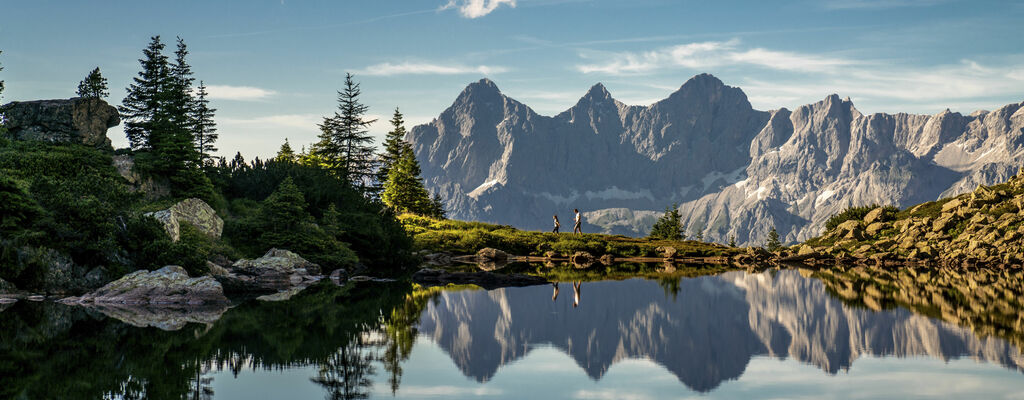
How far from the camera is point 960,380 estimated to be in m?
15.5

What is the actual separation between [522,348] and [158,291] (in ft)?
55.8

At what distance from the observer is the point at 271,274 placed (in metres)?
37.4

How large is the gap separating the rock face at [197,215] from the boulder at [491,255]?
99.4 ft

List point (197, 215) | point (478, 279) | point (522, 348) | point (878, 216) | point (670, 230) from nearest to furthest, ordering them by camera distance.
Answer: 1. point (522, 348)
2. point (197, 215)
3. point (478, 279)
4. point (878, 216)
5. point (670, 230)

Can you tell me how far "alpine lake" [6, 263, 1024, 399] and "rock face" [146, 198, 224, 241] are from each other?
344 inches

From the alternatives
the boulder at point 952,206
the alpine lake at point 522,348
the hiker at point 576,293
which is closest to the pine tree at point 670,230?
the boulder at point 952,206

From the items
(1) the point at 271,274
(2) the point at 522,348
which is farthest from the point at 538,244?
(2) the point at 522,348

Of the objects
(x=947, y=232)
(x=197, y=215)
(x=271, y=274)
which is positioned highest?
(x=197, y=215)

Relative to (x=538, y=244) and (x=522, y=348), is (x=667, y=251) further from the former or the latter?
(x=522, y=348)

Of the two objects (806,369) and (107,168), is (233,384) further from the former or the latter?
(107,168)

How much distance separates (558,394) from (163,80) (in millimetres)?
46306

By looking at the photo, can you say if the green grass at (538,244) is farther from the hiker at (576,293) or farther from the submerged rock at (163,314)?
the submerged rock at (163,314)

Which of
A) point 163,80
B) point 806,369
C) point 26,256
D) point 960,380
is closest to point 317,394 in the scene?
point 806,369

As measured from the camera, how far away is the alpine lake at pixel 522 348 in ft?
47.4
